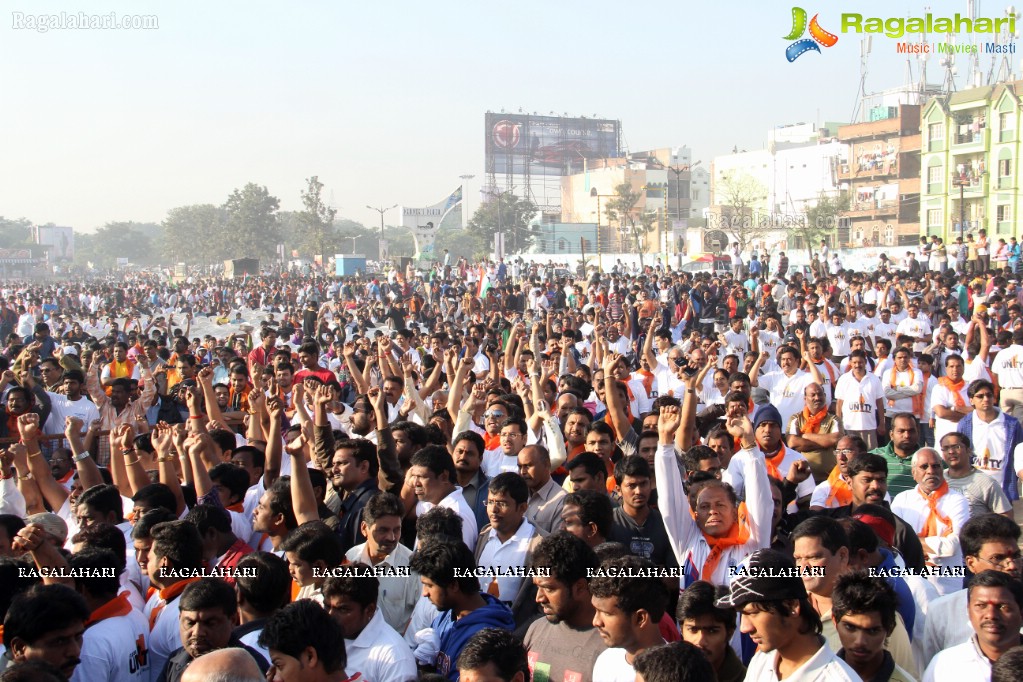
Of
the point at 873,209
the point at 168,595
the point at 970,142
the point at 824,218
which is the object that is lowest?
the point at 168,595

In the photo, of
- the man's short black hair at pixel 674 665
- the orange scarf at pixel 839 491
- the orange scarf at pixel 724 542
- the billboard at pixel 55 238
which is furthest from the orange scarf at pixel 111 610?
the billboard at pixel 55 238

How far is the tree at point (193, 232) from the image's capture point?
312 ft

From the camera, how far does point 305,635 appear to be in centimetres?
324

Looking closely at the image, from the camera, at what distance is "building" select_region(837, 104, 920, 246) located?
5316cm

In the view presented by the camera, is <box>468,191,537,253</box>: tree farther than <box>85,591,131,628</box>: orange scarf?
Yes

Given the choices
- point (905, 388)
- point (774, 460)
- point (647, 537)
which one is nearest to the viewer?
point (647, 537)

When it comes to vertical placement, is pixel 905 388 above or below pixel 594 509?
below

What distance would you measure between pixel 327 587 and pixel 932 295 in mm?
15571

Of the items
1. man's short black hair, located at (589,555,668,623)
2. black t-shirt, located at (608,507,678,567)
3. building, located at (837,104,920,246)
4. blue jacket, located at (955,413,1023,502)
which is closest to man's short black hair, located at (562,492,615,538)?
black t-shirt, located at (608,507,678,567)

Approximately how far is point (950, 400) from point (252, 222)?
78352 millimetres

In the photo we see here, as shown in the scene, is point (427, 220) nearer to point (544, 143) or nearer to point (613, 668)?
point (544, 143)

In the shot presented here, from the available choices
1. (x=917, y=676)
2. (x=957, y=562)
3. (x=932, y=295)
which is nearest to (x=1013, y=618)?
(x=917, y=676)

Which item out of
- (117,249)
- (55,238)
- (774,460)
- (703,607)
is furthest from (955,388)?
(55,238)

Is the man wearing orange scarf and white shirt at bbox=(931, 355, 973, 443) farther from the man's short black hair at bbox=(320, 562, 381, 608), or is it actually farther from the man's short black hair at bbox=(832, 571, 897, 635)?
the man's short black hair at bbox=(320, 562, 381, 608)
